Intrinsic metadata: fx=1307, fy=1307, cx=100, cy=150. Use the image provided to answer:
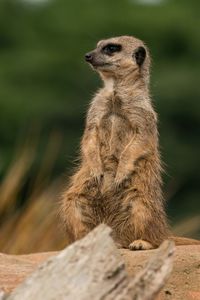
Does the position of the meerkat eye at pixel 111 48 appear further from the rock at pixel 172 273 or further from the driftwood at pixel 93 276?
the driftwood at pixel 93 276

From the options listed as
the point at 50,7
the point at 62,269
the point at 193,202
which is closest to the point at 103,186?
the point at 62,269

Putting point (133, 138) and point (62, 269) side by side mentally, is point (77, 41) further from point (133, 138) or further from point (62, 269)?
point (62, 269)

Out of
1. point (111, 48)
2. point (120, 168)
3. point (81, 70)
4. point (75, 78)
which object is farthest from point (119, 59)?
point (75, 78)

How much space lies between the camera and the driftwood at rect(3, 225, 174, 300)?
5.52 metres

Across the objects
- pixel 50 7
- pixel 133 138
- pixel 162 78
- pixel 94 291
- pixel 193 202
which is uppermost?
pixel 50 7

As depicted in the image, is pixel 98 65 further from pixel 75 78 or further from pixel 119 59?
pixel 75 78

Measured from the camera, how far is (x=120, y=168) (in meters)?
7.88

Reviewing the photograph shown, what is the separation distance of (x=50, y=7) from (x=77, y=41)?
216 inches

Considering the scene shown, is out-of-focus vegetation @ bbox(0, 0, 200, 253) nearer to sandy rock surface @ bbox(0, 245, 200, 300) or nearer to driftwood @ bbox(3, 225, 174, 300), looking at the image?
→ sandy rock surface @ bbox(0, 245, 200, 300)

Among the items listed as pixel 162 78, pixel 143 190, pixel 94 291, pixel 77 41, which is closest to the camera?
pixel 94 291

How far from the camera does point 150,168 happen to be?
786cm

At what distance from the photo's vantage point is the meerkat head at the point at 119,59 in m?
8.27

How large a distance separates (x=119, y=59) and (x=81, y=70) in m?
20.9

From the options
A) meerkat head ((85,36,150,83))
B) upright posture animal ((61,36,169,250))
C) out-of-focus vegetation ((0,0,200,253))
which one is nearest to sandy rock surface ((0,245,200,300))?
upright posture animal ((61,36,169,250))
